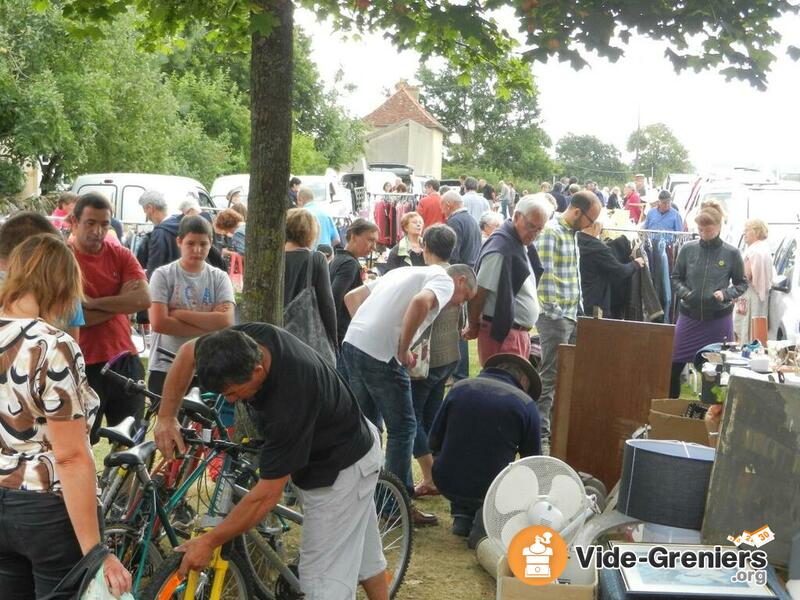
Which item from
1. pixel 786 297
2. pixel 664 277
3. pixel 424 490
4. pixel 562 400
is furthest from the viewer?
pixel 664 277

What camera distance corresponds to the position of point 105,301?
5.87 metres

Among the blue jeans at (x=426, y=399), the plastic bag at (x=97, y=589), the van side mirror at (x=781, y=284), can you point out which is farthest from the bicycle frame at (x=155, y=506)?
the van side mirror at (x=781, y=284)

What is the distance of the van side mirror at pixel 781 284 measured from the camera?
420 inches

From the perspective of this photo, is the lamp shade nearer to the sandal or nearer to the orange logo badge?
the orange logo badge

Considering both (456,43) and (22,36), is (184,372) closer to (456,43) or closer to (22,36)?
(456,43)

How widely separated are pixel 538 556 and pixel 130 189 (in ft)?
51.3

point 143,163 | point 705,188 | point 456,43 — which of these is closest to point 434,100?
point 143,163

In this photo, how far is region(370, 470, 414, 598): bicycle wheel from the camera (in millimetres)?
5371

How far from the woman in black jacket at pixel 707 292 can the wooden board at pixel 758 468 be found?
4.46 meters

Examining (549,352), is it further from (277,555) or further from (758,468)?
(277,555)

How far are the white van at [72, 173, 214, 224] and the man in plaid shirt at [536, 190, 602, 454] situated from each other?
1136 cm

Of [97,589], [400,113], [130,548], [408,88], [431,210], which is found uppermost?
[408,88]

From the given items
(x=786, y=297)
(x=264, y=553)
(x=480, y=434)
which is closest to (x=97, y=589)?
(x=264, y=553)

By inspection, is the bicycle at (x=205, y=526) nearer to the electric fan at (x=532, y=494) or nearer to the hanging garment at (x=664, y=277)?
the electric fan at (x=532, y=494)
